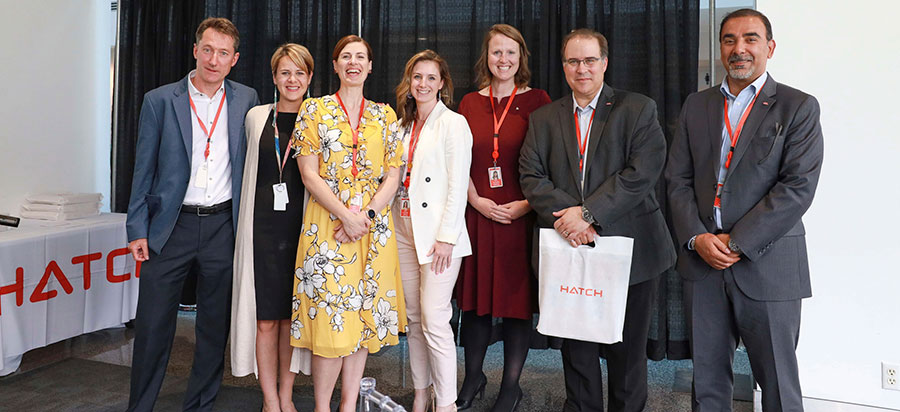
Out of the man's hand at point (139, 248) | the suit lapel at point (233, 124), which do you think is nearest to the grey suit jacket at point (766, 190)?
the suit lapel at point (233, 124)

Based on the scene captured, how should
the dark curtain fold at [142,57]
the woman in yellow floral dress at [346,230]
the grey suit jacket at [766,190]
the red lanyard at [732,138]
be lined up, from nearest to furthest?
the grey suit jacket at [766,190] → the red lanyard at [732,138] → the woman in yellow floral dress at [346,230] → the dark curtain fold at [142,57]

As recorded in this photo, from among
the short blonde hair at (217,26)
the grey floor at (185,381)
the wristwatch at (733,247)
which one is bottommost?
the grey floor at (185,381)

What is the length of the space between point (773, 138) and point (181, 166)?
2.36 m

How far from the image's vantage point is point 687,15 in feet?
11.5

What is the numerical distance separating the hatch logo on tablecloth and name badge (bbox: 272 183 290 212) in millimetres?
1103

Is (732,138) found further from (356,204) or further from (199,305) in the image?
(199,305)

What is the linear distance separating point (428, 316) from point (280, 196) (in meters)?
0.81

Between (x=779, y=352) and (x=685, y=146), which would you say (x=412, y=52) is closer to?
(x=685, y=146)

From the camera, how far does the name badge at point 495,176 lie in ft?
8.93

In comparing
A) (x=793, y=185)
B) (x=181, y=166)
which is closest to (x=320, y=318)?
(x=181, y=166)

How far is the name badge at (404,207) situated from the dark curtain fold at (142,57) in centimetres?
280

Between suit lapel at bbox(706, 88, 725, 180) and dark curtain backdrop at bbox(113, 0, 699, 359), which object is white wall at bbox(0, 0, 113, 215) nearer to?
dark curtain backdrop at bbox(113, 0, 699, 359)

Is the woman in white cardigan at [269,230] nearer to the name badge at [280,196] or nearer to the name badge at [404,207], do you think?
the name badge at [280,196]

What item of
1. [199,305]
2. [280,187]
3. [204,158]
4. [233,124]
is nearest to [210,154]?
[204,158]
